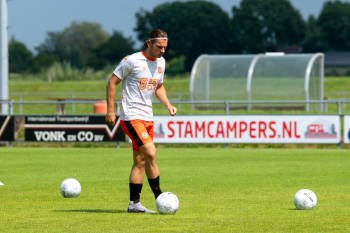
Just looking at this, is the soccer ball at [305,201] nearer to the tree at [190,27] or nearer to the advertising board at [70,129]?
the advertising board at [70,129]

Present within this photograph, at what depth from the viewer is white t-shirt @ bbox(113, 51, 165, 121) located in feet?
23.4

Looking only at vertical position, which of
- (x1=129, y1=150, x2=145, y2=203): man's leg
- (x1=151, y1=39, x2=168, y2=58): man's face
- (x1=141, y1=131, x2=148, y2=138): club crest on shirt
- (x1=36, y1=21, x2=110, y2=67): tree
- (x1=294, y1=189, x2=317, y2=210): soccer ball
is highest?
(x1=36, y1=21, x2=110, y2=67): tree

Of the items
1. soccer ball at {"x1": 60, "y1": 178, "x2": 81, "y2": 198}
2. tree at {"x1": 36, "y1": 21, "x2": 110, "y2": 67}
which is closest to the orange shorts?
soccer ball at {"x1": 60, "y1": 178, "x2": 81, "y2": 198}

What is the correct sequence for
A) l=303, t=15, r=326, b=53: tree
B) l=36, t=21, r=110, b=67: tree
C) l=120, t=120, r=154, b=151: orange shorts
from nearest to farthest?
l=120, t=120, r=154, b=151: orange shorts < l=303, t=15, r=326, b=53: tree < l=36, t=21, r=110, b=67: tree

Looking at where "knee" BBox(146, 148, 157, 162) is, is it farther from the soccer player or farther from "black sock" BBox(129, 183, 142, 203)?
"black sock" BBox(129, 183, 142, 203)

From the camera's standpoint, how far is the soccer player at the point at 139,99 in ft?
23.3

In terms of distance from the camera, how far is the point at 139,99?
7.20 metres

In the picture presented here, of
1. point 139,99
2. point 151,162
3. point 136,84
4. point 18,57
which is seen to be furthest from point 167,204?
point 18,57

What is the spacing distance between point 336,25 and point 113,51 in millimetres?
38509

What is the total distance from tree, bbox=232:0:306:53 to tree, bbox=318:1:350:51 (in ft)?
16.6

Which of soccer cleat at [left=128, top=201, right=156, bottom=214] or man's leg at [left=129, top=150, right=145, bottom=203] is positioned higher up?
man's leg at [left=129, top=150, right=145, bottom=203]

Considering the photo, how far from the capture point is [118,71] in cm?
713

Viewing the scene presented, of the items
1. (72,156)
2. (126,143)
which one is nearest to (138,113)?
(72,156)

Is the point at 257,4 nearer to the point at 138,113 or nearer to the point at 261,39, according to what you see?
the point at 261,39
